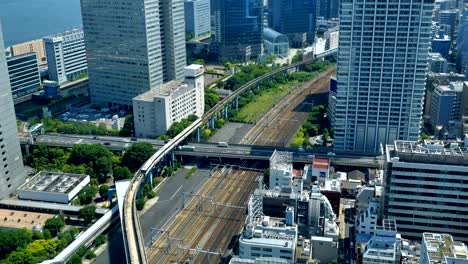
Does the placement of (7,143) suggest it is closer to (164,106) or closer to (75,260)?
(75,260)

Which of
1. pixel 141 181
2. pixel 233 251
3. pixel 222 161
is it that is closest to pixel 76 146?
pixel 141 181

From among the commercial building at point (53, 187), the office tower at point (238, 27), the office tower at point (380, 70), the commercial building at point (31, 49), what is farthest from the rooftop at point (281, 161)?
the commercial building at point (31, 49)

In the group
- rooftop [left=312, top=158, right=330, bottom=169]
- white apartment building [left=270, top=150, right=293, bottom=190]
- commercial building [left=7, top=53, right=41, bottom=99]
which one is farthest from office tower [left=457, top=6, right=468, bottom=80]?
commercial building [left=7, top=53, right=41, bottom=99]

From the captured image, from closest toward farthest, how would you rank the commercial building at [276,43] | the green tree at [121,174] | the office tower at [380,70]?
the office tower at [380,70], the green tree at [121,174], the commercial building at [276,43]

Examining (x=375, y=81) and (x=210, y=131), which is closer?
(x=375, y=81)

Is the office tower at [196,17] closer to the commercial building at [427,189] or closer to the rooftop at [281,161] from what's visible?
the rooftop at [281,161]

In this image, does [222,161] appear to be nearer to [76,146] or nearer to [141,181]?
[141,181]
